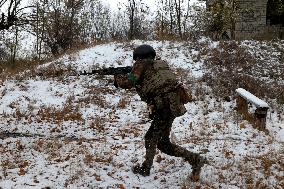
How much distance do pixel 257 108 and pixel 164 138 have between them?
4352 millimetres

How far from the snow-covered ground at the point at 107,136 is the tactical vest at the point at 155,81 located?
1539 mm

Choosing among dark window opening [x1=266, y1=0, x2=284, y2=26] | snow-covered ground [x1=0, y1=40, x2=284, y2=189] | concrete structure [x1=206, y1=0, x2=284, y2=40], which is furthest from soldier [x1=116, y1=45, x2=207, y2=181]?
dark window opening [x1=266, y1=0, x2=284, y2=26]

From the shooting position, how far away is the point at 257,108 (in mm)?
10148

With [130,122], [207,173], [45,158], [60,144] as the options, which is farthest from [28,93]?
[207,173]

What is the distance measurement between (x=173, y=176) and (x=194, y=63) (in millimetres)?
10752

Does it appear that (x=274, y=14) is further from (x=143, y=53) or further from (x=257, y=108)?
(x=143, y=53)

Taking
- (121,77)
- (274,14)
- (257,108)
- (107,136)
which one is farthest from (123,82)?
(274,14)

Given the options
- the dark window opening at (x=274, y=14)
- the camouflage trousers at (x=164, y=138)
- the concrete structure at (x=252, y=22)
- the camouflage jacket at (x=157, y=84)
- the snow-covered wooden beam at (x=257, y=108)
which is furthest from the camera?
the concrete structure at (x=252, y=22)

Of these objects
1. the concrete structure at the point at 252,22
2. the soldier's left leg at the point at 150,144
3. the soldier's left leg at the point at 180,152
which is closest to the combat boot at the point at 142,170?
the soldier's left leg at the point at 150,144

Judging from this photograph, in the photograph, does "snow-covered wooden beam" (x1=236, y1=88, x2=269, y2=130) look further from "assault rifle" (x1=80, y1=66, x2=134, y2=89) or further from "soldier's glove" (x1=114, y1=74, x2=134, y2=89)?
"soldier's glove" (x1=114, y1=74, x2=134, y2=89)

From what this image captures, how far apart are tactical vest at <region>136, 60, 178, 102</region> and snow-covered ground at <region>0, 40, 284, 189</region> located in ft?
5.05

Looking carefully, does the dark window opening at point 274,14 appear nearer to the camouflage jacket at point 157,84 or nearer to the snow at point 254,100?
the snow at point 254,100

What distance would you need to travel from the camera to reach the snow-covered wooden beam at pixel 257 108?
10000mm

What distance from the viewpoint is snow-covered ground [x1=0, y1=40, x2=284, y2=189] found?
687cm
